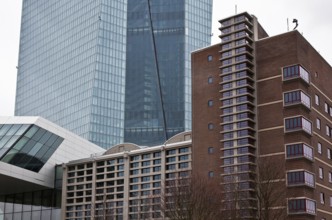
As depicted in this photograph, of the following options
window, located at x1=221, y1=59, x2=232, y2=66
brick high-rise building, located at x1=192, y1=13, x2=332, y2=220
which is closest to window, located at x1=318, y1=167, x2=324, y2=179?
brick high-rise building, located at x1=192, y1=13, x2=332, y2=220

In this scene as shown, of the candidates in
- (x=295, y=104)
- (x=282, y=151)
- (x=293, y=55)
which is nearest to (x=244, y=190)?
(x=282, y=151)

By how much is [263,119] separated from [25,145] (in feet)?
121

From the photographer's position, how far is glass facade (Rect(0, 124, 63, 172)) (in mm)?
89688

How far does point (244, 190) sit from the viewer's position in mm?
73188

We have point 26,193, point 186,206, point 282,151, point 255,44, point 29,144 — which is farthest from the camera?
point 26,193

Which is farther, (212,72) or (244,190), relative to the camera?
(212,72)

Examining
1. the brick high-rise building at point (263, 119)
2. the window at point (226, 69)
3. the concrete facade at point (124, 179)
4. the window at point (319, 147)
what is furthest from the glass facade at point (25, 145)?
the window at point (319, 147)

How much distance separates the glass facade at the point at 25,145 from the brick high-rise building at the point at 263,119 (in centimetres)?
2540

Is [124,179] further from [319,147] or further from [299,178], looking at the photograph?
[319,147]

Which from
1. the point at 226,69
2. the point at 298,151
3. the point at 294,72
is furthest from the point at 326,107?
the point at 226,69

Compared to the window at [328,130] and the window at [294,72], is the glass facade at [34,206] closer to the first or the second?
the window at [294,72]

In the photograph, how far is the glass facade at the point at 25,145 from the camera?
8969cm

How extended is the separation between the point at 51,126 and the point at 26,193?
45.8 ft

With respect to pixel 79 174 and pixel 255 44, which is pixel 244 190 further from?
pixel 79 174
